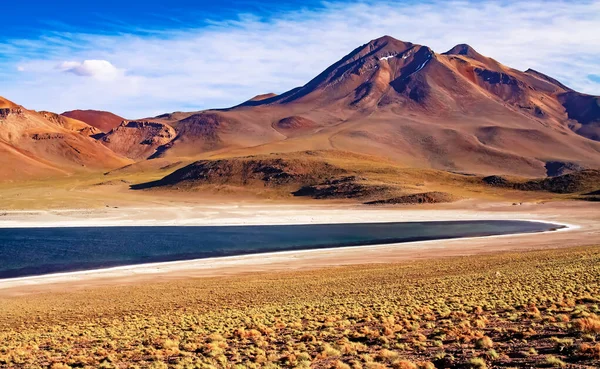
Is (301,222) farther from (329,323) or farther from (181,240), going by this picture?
(329,323)

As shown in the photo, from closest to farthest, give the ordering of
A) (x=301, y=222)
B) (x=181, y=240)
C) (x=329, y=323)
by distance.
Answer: (x=329, y=323)
(x=181, y=240)
(x=301, y=222)

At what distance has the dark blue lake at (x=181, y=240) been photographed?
44.6 metres

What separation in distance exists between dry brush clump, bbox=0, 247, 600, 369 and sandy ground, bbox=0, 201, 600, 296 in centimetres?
667

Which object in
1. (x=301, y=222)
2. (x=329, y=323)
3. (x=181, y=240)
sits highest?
(x=301, y=222)

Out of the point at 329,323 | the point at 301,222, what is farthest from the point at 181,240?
the point at 329,323

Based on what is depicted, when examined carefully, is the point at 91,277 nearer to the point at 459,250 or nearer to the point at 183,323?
the point at 183,323

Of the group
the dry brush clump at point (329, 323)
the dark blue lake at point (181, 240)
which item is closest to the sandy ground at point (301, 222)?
the dark blue lake at point (181, 240)

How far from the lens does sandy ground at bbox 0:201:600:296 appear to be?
36.2 m

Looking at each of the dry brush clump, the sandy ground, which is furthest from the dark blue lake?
the dry brush clump

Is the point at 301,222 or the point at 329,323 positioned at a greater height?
the point at 301,222

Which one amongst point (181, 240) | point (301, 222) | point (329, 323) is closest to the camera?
point (329, 323)

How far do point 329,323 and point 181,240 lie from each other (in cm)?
4233

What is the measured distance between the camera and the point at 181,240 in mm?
57844

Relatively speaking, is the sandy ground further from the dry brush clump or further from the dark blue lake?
the dry brush clump
